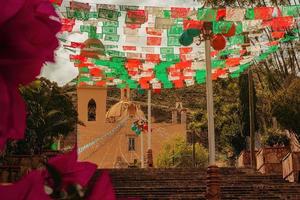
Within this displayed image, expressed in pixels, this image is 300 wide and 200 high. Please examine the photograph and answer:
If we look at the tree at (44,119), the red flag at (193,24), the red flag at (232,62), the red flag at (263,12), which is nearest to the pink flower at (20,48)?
the red flag at (193,24)

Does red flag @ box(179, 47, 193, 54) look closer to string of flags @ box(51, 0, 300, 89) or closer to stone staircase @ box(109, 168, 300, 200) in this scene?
string of flags @ box(51, 0, 300, 89)

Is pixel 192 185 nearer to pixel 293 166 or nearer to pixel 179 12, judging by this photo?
pixel 293 166

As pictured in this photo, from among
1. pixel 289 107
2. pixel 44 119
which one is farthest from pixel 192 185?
pixel 44 119

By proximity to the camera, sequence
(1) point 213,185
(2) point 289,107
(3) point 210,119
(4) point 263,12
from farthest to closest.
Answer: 1. (2) point 289,107
2. (4) point 263,12
3. (3) point 210,119
4. (1) point 213,185

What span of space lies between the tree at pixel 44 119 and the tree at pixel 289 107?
8571 mm

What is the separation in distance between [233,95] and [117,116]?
1020 centimetres

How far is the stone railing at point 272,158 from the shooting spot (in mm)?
22344

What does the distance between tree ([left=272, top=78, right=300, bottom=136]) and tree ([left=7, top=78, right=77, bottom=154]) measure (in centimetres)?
857

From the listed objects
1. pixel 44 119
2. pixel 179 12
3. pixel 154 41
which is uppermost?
pixel 179 12

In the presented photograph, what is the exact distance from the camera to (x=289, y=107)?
66.7ft

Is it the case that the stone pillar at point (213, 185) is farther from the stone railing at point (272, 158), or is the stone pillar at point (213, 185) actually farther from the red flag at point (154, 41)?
the stone railing at point (272, 158)

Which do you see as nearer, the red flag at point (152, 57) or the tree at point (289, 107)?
the red flag at point (152, 57)

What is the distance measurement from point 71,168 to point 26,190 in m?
0.13

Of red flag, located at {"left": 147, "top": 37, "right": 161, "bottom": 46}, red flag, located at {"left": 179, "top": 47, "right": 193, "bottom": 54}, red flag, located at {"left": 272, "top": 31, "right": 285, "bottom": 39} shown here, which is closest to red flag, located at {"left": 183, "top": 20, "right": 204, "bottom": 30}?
red flag, located at {"left": 147, "top": 37, "right": 161, "bottom": 46}
